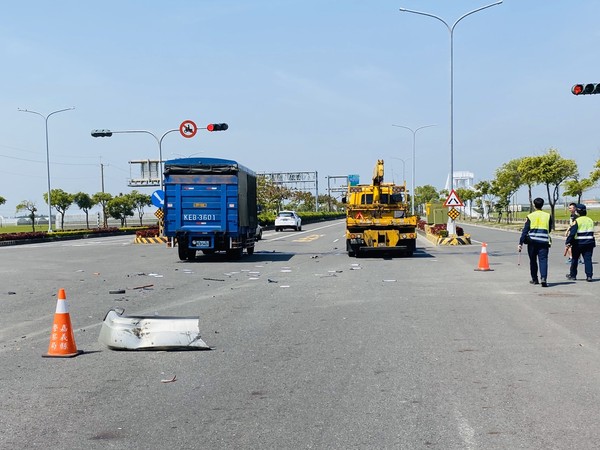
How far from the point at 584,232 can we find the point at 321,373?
1015 centimetres

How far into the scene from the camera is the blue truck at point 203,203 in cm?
2184

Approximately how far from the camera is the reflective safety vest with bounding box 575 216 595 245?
14.7 meters

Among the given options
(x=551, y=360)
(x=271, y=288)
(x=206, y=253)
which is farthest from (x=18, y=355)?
(x=206, y=253)

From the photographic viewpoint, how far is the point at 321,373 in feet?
22.1

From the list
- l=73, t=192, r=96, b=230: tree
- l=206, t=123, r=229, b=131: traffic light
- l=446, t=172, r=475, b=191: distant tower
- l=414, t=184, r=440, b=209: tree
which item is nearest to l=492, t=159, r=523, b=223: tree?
l=206, t=123, r=229, b=131: traffic light

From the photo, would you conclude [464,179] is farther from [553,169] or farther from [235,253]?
[235,253]

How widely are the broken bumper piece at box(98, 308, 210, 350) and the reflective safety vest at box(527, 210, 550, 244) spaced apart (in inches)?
326

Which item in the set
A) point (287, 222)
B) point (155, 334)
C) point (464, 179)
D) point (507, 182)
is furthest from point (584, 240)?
point (464, 179)

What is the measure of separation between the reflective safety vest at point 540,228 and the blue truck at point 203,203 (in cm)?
1054

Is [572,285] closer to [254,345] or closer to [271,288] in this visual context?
[271,288]

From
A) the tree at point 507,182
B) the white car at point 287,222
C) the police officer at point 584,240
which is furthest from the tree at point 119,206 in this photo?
the police officer at point 584,240

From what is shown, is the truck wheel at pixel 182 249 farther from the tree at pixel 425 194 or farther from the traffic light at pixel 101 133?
the tree at pixel 425 194

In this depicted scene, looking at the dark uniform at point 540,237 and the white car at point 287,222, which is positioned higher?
the dark uniform at point 540,237

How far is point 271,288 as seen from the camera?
1425 centimetres
